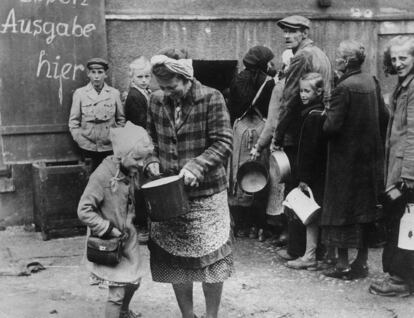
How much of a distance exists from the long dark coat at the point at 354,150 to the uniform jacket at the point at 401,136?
23cm

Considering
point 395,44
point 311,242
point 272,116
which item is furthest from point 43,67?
point 395,44

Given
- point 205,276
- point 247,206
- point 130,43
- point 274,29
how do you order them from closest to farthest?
1. point 205,276
2. point 247,206
3. point 130,43
4. point 274,29

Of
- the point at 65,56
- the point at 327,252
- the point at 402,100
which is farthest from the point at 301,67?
the point at 65,56

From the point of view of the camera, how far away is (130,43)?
7.49 metres

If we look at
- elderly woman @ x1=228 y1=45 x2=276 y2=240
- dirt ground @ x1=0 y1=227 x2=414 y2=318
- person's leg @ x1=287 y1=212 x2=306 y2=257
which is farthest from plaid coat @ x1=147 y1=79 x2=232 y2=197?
elderly woman @ x1=228 y1=45 x2=276 y2=240

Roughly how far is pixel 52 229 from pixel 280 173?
247 cm

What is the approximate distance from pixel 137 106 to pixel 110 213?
2.94 metres

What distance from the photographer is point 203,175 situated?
13.1ft

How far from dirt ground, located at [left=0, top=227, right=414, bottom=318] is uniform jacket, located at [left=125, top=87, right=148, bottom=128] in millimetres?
1430

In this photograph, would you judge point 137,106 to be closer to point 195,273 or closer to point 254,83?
point 254,83

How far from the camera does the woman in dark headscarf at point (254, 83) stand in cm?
661

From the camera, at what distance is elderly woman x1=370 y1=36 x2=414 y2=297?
15.9 ft

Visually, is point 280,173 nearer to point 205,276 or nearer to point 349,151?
point 349,151

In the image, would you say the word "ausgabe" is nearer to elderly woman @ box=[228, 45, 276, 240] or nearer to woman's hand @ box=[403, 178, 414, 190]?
elderly woman @ box=[228, 45, 276, 240]
